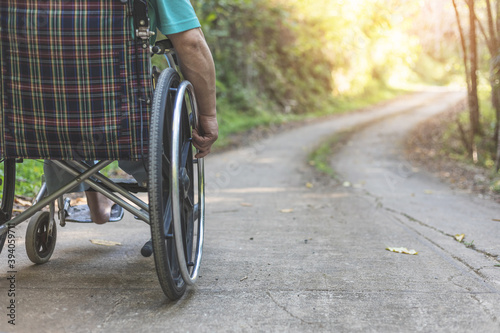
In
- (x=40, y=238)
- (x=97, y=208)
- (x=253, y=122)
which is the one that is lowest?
(x=253, y=122)

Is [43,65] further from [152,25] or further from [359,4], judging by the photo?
[359,4]

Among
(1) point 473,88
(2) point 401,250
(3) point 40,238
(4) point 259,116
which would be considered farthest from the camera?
(4) point 259,116

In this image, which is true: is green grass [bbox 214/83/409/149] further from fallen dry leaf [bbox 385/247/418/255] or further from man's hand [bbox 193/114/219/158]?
man's hand [bbox 193/114/219/158]

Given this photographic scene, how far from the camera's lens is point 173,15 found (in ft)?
5.81

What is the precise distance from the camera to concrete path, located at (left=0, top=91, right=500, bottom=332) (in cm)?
162

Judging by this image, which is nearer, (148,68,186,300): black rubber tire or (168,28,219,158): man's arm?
(148,68,186,300): black rubber tire

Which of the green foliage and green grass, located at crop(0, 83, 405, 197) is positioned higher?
the green foliage

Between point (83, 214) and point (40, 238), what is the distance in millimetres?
230

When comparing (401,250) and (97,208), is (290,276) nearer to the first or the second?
(401,250)

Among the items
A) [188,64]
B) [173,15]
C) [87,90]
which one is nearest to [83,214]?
[87,90]

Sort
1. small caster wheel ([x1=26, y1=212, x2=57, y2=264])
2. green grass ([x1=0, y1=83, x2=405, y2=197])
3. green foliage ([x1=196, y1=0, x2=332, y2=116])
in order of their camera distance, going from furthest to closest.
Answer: green foliage ([x1=196, y1=0, x2=332, y2=116]) → green grass ([x1=0, y1=83, x2=405, y2=197]) → small caster wheel ([x1=26, y1=212, x2=57, y2=264])

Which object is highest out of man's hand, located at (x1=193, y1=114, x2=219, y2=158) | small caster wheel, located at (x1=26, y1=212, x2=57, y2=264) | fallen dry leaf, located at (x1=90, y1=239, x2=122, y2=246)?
man's hand, located at (x1=193, y1=114, x2=219, y2=158)

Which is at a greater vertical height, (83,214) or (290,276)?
(83,214)

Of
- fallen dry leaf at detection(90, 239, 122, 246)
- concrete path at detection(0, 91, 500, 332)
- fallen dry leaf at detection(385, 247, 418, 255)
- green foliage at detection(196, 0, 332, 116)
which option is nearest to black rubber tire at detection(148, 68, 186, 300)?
concrete path at detection(0, 91, 500, 332)
